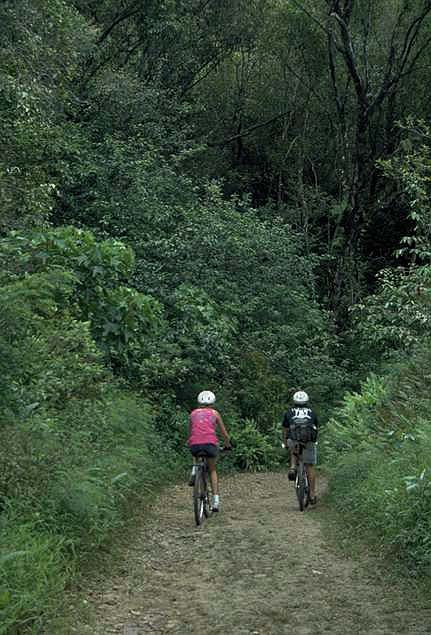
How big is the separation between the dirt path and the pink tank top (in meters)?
1.11

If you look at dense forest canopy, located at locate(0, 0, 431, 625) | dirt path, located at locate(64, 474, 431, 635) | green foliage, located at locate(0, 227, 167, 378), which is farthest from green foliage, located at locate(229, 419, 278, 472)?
dirt path, located at locate(64, 474, 431, 635)

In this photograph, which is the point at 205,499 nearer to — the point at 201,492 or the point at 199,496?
the point at 201,492

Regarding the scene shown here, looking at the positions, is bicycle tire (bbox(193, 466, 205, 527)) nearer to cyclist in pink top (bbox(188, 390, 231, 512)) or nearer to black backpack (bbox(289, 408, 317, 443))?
cyclist in pink top (bbox(188, 390, 231, 512))

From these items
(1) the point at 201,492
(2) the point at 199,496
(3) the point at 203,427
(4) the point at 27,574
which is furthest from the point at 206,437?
(4) the point at 27,574

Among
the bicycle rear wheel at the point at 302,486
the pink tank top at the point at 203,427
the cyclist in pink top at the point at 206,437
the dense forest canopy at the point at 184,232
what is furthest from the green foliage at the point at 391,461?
the pink tank top at the point at 203,427

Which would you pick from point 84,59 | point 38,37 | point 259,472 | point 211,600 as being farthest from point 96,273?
point 84,59

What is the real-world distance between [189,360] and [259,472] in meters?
3.07

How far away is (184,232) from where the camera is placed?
19891mm

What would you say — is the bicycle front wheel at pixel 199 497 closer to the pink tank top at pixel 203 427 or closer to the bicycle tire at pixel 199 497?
the bicycle tire at pixel 199 497

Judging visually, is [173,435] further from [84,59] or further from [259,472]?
[84,59]

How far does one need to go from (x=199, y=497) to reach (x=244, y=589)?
3.19m

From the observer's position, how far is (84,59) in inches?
899

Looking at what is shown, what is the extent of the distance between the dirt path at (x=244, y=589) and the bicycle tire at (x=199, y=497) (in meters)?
0.16

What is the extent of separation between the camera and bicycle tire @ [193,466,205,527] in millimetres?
10062
